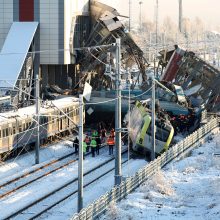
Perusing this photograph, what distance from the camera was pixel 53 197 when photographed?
28031mm

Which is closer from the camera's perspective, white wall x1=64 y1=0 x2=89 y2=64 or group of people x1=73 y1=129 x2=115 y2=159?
group of people x1=73 y1=129 x2=115 y2=159

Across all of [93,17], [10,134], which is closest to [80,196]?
[10,134]

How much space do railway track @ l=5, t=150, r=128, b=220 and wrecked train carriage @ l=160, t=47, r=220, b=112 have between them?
2062 centimetres

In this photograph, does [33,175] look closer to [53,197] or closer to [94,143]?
[53,197]

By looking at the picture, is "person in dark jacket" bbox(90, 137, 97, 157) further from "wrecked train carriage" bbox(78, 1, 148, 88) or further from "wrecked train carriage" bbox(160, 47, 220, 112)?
"wrecked train carriage" bbox(78, 1, 148, 88)

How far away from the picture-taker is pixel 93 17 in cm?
6178

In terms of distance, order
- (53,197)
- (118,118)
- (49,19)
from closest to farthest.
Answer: (118,118)
(53,197)
(49,19)

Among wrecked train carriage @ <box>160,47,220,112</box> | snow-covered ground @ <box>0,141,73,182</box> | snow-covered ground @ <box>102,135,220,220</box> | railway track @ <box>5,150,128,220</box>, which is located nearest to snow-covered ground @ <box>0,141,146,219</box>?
snow-covered ground @ <box>0,141,73,182</box>

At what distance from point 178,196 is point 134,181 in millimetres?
1894

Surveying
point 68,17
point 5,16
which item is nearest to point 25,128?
point 68,17

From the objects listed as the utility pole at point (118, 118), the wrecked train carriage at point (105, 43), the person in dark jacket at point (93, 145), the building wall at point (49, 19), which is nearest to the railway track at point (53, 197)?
the utility pole at point (118, 118)

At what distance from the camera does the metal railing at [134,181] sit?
22172 mm

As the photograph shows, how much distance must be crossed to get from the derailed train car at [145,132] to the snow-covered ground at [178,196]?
8.24ft

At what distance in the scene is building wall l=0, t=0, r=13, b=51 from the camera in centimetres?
5719
